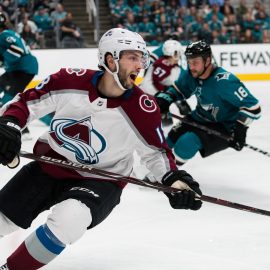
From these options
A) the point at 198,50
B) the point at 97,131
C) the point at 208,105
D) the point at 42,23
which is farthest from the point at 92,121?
the point at 42,23

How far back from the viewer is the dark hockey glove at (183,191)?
254cm

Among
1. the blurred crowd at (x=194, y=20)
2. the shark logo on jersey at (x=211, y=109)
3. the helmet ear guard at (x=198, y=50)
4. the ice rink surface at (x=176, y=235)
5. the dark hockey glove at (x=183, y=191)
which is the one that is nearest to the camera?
the dark hockey glove at (x=183, y=191)

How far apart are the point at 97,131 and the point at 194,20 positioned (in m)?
7.54

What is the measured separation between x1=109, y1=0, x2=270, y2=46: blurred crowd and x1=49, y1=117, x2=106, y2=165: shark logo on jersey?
687 centimetres

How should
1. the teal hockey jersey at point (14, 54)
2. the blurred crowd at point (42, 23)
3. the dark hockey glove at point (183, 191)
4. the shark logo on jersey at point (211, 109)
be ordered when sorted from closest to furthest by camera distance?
the dark hockey glove at point (183, 191) < the shark logo on jersey at point (211, 109) < the teal hockey jersey at point (14, 54) < the blurred crowd at point (42, 23)

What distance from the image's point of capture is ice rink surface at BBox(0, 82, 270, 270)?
308 cm

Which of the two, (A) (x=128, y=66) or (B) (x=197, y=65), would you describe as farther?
(B) (x=197, y=65)

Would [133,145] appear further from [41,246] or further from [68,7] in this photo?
[68,7]

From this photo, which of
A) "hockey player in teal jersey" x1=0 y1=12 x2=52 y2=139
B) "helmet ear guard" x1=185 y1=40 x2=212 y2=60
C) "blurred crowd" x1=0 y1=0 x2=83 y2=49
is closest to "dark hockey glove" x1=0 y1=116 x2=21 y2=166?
"helmet ear guard" x1=185 y1=40 x2=212 y2=60

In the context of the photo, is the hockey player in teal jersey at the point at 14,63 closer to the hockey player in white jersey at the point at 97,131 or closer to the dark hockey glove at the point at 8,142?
the hockey player in white jersey at the point at 97,131

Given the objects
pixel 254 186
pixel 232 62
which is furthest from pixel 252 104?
pixel 232 62

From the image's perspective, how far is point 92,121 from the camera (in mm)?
2605

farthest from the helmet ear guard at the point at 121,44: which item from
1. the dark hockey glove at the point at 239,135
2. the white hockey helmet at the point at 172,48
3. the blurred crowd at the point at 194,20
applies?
the blurred crowd at the point at 194,20

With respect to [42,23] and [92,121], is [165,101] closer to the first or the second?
[92,121]
